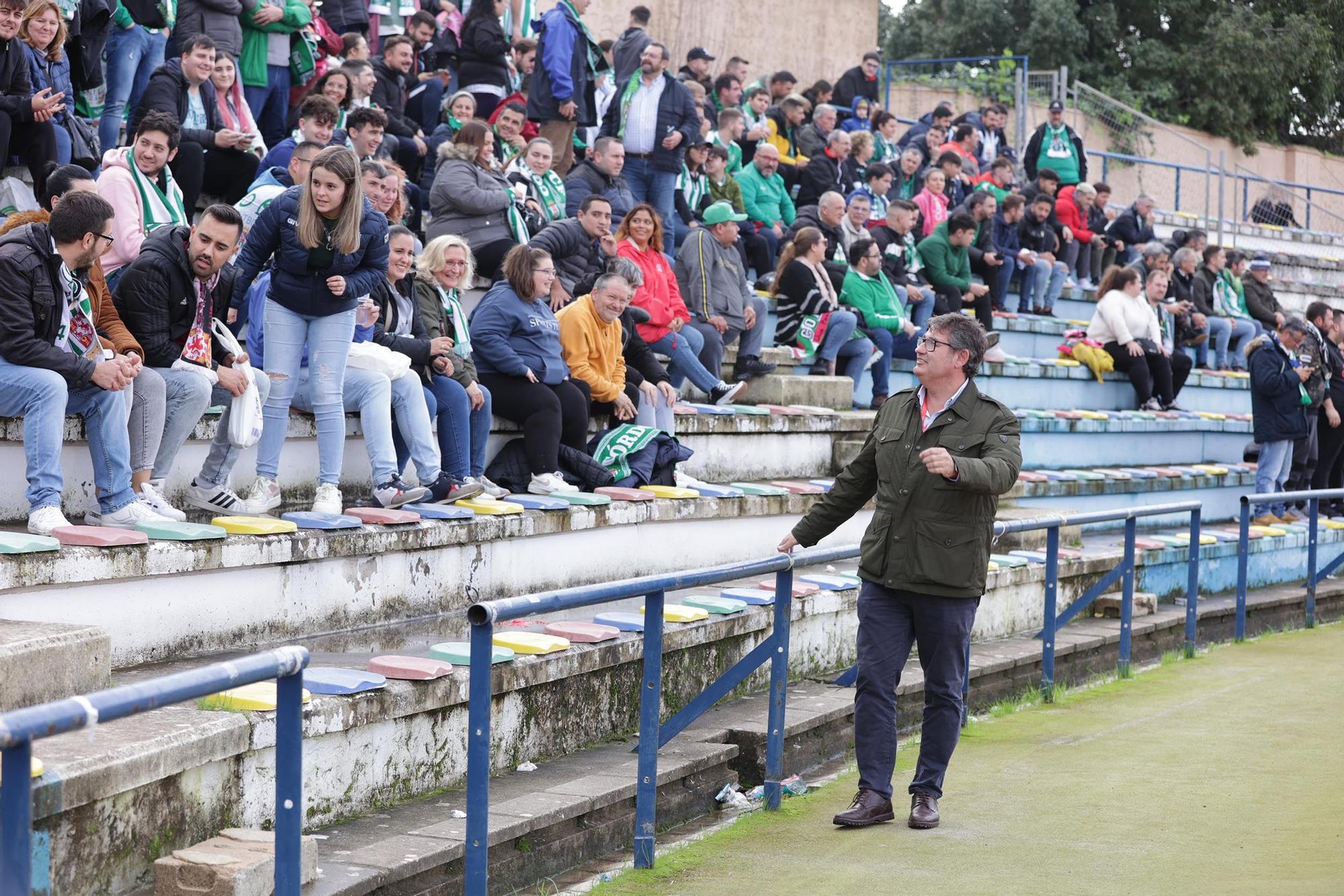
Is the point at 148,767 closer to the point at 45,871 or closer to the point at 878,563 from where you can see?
the point at 45,871

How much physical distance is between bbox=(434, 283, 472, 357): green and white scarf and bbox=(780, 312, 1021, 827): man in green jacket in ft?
9.07

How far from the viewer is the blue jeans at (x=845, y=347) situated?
36.0 ft

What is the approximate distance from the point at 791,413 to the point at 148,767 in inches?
257

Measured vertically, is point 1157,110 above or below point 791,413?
above

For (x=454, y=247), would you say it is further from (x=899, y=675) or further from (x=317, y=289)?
(x=899, y=675)

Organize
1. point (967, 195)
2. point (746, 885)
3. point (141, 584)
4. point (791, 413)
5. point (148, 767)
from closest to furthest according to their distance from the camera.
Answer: point (148, 767), point (746, 885), point (141, 584), point (791, 413), point (967, 195)

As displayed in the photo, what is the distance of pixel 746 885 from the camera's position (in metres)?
4.55

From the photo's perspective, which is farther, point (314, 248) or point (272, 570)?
point (314, 248)

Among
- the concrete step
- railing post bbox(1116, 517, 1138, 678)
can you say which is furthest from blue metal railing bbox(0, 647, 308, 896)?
railing post bbox(1116, 517, 1138, 678)

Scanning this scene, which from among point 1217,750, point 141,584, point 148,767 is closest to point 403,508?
point 141,584

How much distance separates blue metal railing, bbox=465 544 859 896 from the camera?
380 cm

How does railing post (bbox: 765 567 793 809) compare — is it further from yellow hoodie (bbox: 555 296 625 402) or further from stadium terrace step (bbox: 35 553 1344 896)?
yellow hoodie (bbox: 555 296 625 402)

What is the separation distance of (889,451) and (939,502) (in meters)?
0.27

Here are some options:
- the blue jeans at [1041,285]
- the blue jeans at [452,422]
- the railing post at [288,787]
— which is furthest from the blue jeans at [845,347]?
the railing post at [288,787]
